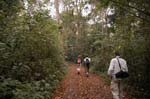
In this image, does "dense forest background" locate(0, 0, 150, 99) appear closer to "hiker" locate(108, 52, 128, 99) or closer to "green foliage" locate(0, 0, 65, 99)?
"green foliage" locate(0, 0, 65, 99)

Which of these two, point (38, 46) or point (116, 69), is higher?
point (38, 46)

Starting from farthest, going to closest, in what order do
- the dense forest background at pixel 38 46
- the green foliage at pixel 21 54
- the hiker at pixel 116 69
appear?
the hiker at pixel 116 69
the dense forest background at pixel 38 46
the green foliage at pixel 21 54

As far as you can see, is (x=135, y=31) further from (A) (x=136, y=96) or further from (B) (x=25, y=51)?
(B) (x=25, y=51)

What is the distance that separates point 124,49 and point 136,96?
3.52 m

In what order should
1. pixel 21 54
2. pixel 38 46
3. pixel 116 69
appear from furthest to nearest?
pixel 38 46 < pixel 21 54 < pixel 116 69

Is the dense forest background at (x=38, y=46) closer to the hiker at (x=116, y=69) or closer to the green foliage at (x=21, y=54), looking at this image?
the green foliage at (x=21, y=54)

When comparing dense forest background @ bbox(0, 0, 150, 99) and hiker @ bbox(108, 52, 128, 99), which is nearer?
dense forest background @ bbox(0, 0, 150, 99)

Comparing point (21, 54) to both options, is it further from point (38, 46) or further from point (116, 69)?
point (116, 69)

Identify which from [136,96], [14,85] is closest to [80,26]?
[136,96]

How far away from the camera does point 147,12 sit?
11.0 meters

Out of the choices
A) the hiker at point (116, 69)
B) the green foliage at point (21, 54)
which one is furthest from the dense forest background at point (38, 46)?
the hiker at point (116, 69)

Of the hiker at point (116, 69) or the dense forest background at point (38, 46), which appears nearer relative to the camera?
the dense forest background at point (38, 46)

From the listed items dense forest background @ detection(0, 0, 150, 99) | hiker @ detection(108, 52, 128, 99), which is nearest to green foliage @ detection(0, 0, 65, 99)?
dense forest background @ detection(0, 0, 150, 99)

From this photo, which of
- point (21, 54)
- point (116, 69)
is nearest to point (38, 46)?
point (21, 54)
